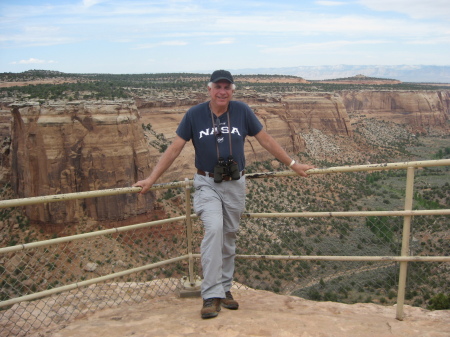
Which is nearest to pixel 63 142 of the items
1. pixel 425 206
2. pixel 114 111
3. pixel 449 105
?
pixel 114 111

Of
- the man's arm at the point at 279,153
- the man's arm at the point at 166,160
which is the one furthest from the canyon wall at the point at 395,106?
the man's arm at the point at 166,160

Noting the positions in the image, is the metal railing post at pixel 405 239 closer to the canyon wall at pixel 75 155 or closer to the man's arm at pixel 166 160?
the man's arm at pixel 166 160

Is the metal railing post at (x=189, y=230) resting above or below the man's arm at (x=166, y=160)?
below

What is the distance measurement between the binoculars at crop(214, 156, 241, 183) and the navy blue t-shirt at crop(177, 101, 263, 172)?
0.25 feet

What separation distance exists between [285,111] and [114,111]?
2104 cm

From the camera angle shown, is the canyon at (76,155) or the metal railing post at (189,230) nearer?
the metal railing post at (189,230)

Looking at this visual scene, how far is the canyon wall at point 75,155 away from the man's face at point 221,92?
14.9 m

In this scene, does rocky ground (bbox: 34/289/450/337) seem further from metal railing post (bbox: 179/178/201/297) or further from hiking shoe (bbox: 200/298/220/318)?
metal railing post (bbox: 179/178/201/297)

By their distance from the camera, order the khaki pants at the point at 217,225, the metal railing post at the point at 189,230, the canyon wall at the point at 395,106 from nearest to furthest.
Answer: the khaki pants at the point at 217,225, the metal railing post at the point at 189,230, the canyon wall at the point at 395,106

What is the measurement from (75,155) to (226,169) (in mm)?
15525

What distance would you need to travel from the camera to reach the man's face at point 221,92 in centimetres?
399

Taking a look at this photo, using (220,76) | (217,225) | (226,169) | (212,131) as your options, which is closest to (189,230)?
(217,225)

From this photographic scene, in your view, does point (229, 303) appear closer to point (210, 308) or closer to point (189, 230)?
point (210, 308)

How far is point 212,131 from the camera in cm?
405
